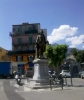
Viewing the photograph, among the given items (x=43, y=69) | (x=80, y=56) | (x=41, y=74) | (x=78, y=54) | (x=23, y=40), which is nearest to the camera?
(x=41, y=74)

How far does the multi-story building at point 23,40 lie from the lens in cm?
5479

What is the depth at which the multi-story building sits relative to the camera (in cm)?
5479

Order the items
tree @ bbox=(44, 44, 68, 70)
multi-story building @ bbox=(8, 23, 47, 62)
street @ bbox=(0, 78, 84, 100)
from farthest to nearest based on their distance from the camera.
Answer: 1. multi-story building @ bbox=(8, 23, 47, 62)
2. tree @ bbox=(44, 44, 68, 70)
3. street @ bbox=(0, 78, 84, 100)

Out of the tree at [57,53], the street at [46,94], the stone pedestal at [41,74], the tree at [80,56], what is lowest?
the street at [46,94]

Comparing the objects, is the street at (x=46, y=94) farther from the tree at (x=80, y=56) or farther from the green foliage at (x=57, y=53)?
the tree at (x=80, y=56)

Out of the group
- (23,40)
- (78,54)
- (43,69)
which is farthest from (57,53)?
(78,54)

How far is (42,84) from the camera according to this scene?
58.4 ft

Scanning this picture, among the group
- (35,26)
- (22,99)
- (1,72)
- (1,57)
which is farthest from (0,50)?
(22,99)

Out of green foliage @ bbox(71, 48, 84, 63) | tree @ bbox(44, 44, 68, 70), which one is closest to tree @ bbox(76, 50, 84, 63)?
green foliage @ bbox(71, 48, 84, 63)

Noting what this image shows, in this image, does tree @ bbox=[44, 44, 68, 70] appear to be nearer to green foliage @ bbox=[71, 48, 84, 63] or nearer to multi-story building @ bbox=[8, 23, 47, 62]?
multi-story building @ bbox=[8, 23, 47, 62]

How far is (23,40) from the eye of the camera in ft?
188

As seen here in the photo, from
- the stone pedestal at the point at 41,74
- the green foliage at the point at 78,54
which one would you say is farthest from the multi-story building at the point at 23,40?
the stone pedestal at the point at 41,74

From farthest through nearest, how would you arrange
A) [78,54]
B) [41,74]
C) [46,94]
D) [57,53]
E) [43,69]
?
1. [78,54]
2. [57,53]
3. [43,69]
4. [41,74]
5. [46,94]

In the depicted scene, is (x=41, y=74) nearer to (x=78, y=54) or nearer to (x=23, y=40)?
(x=23, y=40)
